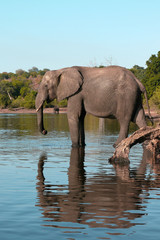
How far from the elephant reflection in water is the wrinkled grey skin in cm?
615

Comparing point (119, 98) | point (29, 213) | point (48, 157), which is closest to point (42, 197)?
point (29, 213)

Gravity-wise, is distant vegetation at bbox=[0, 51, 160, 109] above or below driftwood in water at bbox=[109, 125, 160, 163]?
above

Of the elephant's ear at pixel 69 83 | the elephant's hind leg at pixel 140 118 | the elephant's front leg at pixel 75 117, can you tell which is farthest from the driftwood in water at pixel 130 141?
the elephant's ear at pixel 69 83

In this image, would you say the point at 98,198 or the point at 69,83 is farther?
the point at 69,83

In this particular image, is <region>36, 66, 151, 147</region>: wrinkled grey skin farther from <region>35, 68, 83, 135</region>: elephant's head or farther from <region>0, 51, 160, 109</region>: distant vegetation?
<region>0, 51, 160, 109</region>: distant vegetation

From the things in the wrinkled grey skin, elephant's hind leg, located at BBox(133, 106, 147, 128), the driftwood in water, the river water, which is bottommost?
the river water

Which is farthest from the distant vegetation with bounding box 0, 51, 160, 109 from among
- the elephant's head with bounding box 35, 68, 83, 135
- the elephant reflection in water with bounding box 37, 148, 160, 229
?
the elephant reflection in water with bounding box 37, 148, 160, 229

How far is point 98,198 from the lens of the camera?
28.5 ft

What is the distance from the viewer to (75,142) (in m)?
19.2

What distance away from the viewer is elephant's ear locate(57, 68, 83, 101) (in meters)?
18.9

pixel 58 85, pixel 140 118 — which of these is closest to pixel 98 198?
pixel 140 118

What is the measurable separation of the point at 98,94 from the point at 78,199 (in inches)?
409

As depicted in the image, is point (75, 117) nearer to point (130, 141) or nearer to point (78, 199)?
point (130, 141)

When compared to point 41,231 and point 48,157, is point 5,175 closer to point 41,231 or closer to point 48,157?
point 48,157
